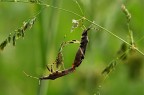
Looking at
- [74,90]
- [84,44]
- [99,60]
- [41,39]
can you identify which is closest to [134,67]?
[99,60]

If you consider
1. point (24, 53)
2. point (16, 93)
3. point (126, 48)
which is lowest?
point (16, 93)

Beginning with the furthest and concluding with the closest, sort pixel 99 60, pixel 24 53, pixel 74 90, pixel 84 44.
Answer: pixel 24 53 < pixel 99 60 < pixel 74 90 < pixel 84 44

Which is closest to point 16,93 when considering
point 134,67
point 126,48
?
point 134,67

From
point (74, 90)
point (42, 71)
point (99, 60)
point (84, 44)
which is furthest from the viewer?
point (99, 60)

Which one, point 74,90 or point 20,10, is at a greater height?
point 20,10

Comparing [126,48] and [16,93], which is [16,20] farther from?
[126,48]

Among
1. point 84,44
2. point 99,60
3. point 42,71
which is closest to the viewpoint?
point 84,44

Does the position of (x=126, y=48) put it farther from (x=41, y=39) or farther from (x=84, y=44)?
(x=41, y=39)

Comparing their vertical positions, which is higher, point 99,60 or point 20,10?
point 20,10

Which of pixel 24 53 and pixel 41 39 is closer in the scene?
pixel 41 39
